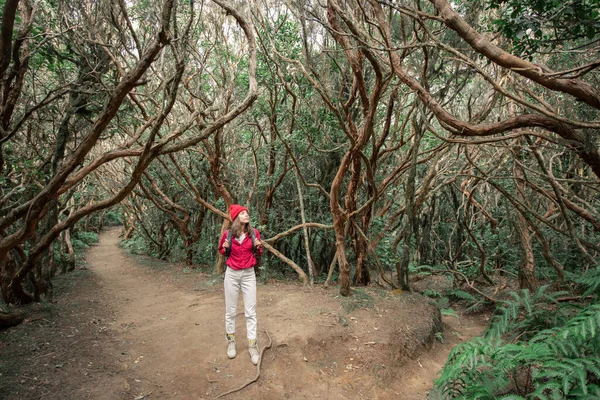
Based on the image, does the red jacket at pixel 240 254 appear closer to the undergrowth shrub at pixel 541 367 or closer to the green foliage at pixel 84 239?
the undergrowth shrub at pixel 541 367

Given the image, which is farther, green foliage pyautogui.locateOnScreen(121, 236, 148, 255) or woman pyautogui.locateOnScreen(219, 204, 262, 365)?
green foliage pyautogui.locateOnScreen(121, 236, 148, 255)

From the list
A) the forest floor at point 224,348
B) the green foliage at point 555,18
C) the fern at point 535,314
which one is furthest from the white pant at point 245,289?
the green foliage at point 555,18

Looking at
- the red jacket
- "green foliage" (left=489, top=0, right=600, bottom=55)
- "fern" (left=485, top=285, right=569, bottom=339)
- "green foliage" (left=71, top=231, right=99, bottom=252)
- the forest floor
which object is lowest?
"green foliage" (left=71, top=231, right=99, bottom=252)

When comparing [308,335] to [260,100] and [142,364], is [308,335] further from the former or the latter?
[260,100]

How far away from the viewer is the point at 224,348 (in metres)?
5.10

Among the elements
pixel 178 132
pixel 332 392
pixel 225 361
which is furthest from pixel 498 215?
pixel 178 132

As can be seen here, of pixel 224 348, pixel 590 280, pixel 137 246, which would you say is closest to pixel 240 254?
pixel 224 348

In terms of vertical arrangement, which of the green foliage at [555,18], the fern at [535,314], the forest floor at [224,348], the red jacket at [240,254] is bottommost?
the forest floor at [224,348]

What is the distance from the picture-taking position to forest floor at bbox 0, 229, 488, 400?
4.26 m

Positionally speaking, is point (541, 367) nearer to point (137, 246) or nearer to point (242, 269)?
point (242, 269)

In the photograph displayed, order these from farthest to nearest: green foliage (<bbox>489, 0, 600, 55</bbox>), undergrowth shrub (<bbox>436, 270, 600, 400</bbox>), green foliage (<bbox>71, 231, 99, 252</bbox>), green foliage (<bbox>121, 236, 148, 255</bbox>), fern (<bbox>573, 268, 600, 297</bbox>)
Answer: green foliage (<bbox>71, 231, 99, 252</bbox>) < green foliage (<bbox>121, 236, 148, 255</bbox>) < fern (<bbox>573, 268, 600, 297</bbox>) < green foliage (<bbox>489, 0, 600, 55</bbox>) < undergrowth shrub (<bbox>436, 270, 600, 400</bbox>)

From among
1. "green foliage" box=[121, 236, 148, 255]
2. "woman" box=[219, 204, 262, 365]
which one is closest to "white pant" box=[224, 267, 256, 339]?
"woman" box=[219, 204, 262, 365]

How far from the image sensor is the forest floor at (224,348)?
4258mm

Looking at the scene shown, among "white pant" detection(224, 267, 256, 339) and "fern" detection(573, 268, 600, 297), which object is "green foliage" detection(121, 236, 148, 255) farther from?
"fern" detection(573, 268, 600, 297)
